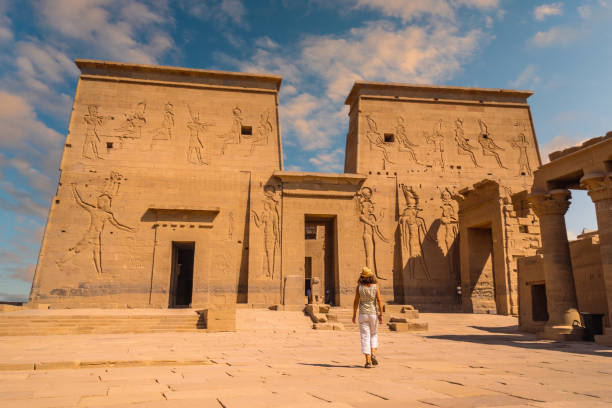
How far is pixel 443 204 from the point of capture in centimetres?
1917

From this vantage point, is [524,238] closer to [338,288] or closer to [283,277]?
[338,288]

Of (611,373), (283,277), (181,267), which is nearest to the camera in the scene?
(611,373)

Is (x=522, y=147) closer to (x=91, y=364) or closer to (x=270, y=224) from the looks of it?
(x=270, y=224)

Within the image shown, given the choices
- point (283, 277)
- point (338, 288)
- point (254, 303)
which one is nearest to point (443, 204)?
point (338, 288)

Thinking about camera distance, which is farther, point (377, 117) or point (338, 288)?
point (377, 117)

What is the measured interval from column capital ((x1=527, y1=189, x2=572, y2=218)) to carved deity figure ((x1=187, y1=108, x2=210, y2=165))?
12954 mm

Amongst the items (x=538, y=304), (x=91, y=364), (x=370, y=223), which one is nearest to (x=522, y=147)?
(x=370, y=223)

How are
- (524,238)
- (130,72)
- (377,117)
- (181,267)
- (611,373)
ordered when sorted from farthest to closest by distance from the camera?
1. (181,267)
2. (377,117)
3. (130,72)
4. (524,238)
5. (611,373)

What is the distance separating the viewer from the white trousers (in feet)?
17.4

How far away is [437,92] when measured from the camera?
68.6 feet

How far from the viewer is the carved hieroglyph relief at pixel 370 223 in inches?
717

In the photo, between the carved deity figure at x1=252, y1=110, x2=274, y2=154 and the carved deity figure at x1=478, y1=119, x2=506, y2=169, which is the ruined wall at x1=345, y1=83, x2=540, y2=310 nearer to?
the carved deity figure at x1=478, y1=119, x2=506, y2=169

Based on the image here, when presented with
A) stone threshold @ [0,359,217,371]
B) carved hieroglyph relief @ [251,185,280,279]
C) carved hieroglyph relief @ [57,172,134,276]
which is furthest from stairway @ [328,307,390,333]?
carved hieroglyph relief @ [57,172,134,276]

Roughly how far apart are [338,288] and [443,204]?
20.2 feet
